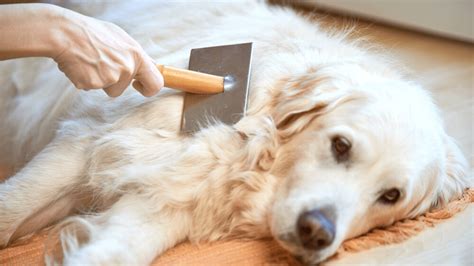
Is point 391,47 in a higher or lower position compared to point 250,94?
lower

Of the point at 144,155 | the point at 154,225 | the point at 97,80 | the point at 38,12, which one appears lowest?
the point at 154,225

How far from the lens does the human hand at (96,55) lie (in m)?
1.41

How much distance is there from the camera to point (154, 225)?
154cm

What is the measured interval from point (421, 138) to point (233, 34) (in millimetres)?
698

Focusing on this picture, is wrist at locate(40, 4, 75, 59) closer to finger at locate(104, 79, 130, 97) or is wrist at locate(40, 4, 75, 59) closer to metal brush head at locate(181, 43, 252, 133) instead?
finger at locate(104, 79, 130, 97)

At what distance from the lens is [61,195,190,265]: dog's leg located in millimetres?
1442

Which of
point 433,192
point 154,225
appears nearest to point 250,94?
point 154,225

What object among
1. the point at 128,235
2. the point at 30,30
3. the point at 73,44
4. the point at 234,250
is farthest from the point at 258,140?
the point at 30,30

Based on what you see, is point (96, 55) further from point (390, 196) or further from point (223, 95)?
point (390, 196)

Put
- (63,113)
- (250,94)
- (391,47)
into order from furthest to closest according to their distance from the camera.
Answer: (391,47), (63,113), (250,94)

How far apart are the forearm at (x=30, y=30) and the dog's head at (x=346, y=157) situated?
619 mm

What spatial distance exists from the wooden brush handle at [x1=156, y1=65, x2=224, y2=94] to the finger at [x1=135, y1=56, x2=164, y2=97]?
0.03 meters

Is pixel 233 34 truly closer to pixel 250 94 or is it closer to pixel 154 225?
pixel 250 94

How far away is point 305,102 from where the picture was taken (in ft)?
5.15
